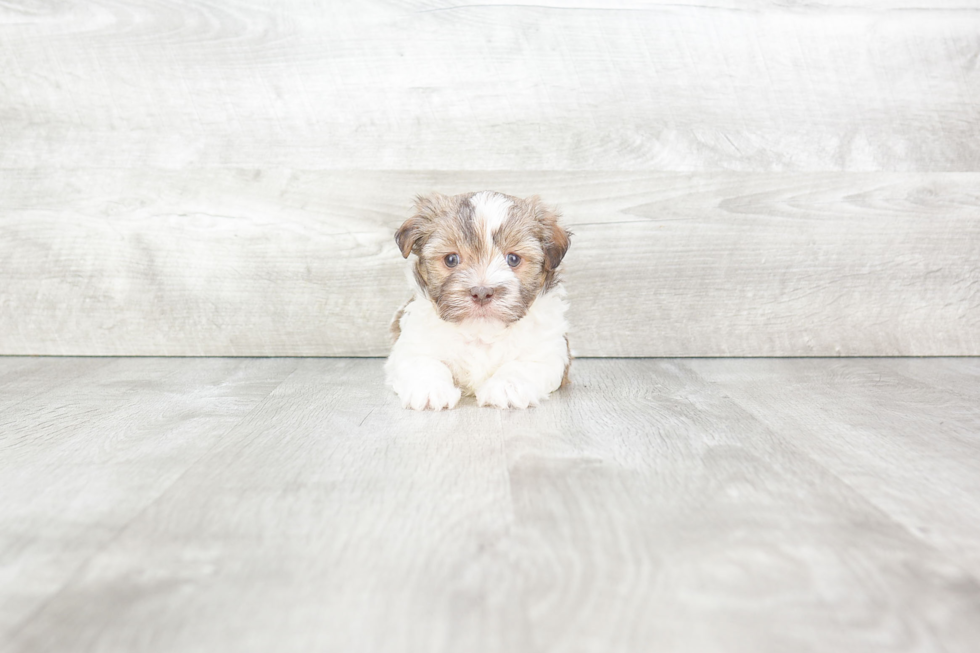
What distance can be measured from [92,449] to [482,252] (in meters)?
1.16

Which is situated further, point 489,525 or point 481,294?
point 481,294

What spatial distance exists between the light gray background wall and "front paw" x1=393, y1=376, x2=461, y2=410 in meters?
0.95

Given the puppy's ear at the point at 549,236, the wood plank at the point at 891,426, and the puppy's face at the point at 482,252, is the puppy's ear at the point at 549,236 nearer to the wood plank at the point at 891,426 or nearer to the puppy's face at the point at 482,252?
the puppy's face at the point at 482,252

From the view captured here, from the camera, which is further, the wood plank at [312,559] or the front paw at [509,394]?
the front paw at [509,394]

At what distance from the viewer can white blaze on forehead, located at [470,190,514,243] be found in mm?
2252

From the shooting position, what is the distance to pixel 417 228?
2.35 meters

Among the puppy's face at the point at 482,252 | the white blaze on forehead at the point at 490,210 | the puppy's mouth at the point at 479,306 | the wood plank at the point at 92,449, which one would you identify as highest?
the white blaze on forehead at the point at 490,210

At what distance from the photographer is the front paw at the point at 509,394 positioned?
7.32 ft

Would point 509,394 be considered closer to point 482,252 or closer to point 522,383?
point 522,383

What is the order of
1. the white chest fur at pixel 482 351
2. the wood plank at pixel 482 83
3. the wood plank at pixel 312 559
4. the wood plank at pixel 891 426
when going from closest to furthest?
the wood plank at pixel 312 559 → the wood plank at pixel 891 426 → the white chest fur at pixel 482 351 → the wood plank at pixel 482 83

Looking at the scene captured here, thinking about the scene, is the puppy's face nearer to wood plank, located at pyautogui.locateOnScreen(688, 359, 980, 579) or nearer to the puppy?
the puppy

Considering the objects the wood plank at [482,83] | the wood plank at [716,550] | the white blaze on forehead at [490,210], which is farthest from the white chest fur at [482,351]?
the wood plank at [482,83]

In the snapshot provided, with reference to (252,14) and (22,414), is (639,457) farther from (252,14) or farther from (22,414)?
(252,14)

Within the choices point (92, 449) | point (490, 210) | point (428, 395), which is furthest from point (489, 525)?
point (490, 210)
